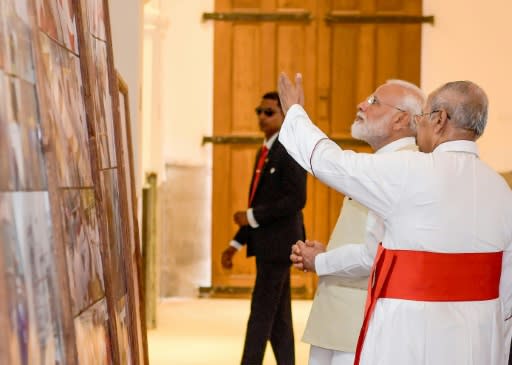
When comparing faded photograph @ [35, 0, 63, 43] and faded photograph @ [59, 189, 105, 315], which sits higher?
faded photograph @ [35, 0, 63, 43]

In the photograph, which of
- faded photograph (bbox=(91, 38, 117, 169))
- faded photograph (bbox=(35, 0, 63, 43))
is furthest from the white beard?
faded photograph (bbox=(35, 0, 63, 43))

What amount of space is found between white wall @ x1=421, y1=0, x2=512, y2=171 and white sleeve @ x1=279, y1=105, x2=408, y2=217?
277 inches

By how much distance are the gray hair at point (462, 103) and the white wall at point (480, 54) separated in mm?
6866

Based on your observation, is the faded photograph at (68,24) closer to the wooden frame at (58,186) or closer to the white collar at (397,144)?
the wooden frame at (58,186)

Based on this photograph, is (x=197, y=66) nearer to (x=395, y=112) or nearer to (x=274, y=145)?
(x=274, y=145)

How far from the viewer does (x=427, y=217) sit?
299cm

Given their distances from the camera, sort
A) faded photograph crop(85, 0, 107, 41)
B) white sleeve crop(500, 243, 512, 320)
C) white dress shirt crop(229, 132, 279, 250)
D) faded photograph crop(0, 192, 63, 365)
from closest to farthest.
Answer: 1. faded photograph crop(0, 192, 63, 365)
2. faded photograph crop(85, 0, 107, 41)
3. white sleeve crop(500, 243, 512, 320)
4. white dress shirt crop(229, 132, 279, 250)

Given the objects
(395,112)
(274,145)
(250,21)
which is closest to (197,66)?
(250,21)

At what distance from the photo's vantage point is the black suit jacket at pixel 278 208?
18.5 feet

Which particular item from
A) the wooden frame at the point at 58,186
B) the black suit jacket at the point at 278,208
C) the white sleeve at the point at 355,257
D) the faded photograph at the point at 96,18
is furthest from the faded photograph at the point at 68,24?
the black suit jacket at the point at 278,208

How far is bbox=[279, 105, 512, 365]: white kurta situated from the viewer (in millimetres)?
2975

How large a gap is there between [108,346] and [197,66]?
7553 millimetres

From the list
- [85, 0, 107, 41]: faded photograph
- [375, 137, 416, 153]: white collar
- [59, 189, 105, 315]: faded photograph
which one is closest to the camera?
[59, 189, 105, 315]: faded photograph

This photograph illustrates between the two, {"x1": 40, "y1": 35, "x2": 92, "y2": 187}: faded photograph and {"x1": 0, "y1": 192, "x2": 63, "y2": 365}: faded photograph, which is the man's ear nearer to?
{"x1": 40, "y1": 35, "x2": 92, "y2": 187}: faded photograph
